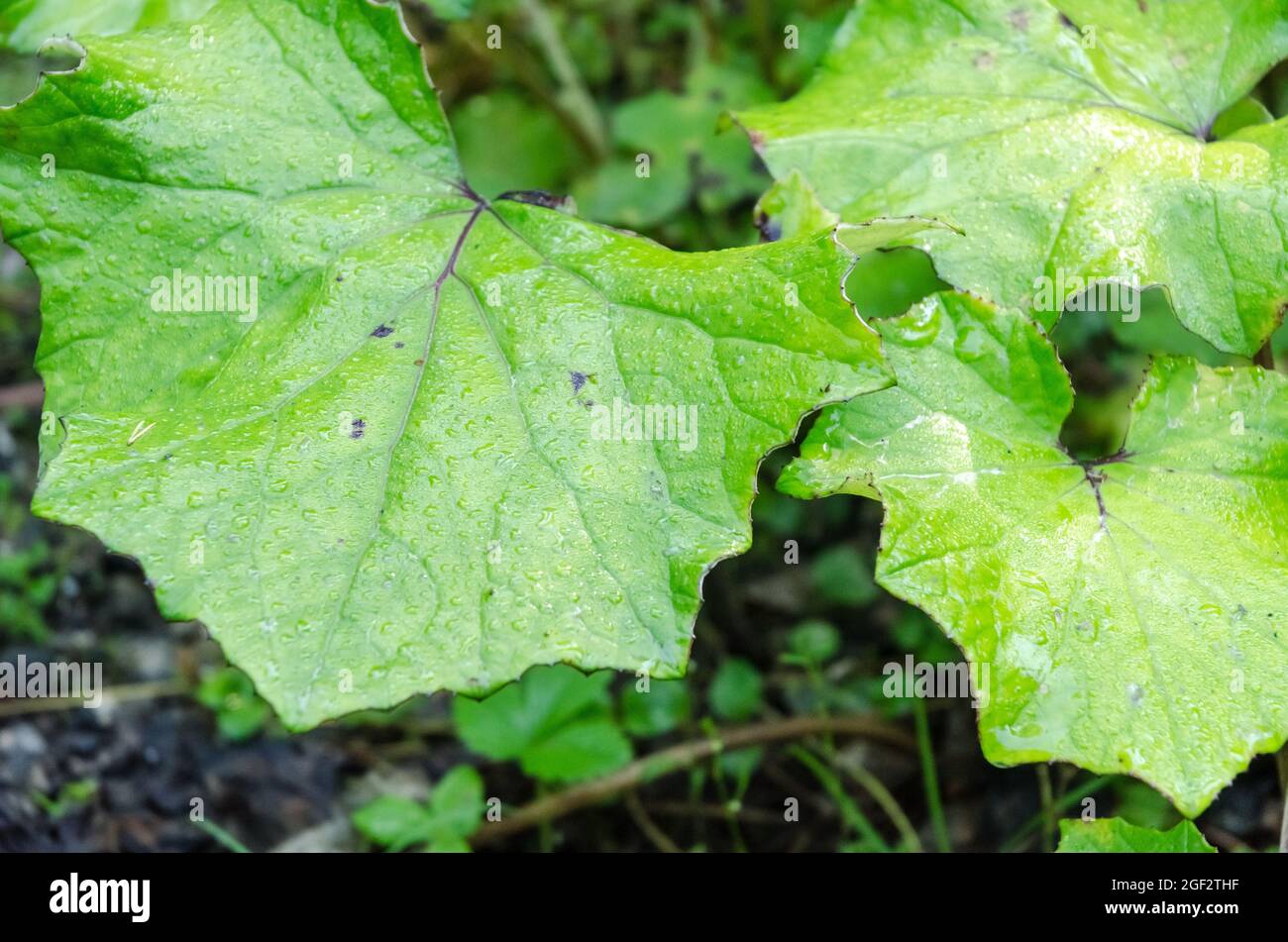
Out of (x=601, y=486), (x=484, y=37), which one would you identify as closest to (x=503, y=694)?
(x=601, y=486)

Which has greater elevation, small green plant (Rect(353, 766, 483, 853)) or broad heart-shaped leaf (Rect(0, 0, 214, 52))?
broad heart-shaped leaf (Rect(0, 0, 214, 52))

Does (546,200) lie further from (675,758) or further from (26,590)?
(26,590)

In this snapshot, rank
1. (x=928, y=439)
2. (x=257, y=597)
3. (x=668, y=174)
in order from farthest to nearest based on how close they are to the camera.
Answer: (x=668, y=174), (x=928, y=439), (x=257, y=597)

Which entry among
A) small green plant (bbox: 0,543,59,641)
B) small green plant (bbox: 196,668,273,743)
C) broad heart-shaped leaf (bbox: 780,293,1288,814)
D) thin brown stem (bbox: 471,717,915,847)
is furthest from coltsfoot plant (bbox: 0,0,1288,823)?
small green plant (bbox: 0,543,59,641)

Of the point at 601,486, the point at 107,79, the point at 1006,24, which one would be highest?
the point at 1006,24

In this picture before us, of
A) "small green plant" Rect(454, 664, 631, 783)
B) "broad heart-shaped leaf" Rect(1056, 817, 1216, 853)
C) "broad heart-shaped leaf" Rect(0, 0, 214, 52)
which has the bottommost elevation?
"broad heart-shaped leaf" Rect(1056, 817, 1216, 853)

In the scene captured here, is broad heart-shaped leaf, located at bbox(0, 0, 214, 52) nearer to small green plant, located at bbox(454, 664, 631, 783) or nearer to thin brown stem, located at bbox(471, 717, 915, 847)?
small green plant, located at bbox(454, 664, 631, 783)
